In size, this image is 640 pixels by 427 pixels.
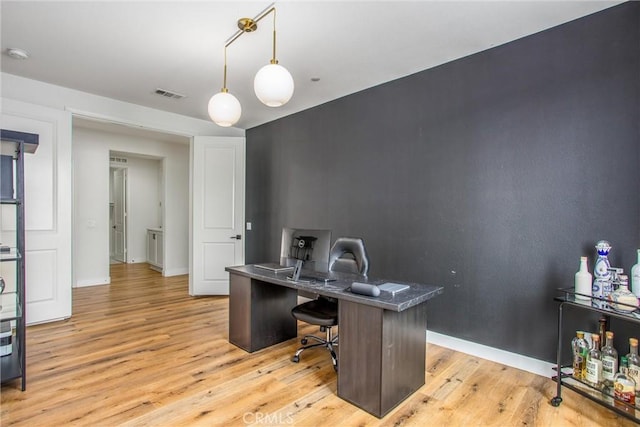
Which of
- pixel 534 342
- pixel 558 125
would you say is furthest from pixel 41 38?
pixel 534 342

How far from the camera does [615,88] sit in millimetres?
2189

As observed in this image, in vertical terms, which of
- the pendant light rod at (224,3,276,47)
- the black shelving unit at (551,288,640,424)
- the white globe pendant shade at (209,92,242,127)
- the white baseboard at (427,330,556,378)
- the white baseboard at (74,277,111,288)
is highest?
the pendant light rod at (224,3,276,47)

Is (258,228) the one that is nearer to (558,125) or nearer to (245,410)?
(245,410)

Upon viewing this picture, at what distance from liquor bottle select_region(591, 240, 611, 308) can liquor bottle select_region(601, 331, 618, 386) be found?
24 centimetres

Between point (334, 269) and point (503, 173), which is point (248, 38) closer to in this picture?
point (334, 269)

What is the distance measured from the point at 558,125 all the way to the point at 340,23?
177 cm

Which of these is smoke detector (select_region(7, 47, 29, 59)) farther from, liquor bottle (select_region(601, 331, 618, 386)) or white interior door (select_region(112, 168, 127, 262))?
liquor bottle (select_region(601, 331, 618, 386))

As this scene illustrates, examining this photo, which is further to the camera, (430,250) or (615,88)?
(430,250)

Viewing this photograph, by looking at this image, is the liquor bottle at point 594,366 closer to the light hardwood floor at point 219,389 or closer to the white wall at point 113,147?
the light hardwood floor at point 219,389

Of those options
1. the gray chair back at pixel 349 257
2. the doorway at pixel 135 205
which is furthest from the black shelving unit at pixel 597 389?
the doorway at pixel 135 205

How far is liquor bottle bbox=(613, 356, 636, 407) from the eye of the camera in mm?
1853

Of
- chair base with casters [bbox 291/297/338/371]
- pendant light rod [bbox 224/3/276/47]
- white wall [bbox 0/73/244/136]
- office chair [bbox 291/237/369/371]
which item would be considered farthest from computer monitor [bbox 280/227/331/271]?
white wall [bbox 0/73/244/136]

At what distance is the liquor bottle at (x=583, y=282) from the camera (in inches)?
82.9

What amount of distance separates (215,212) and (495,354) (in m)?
3.87
